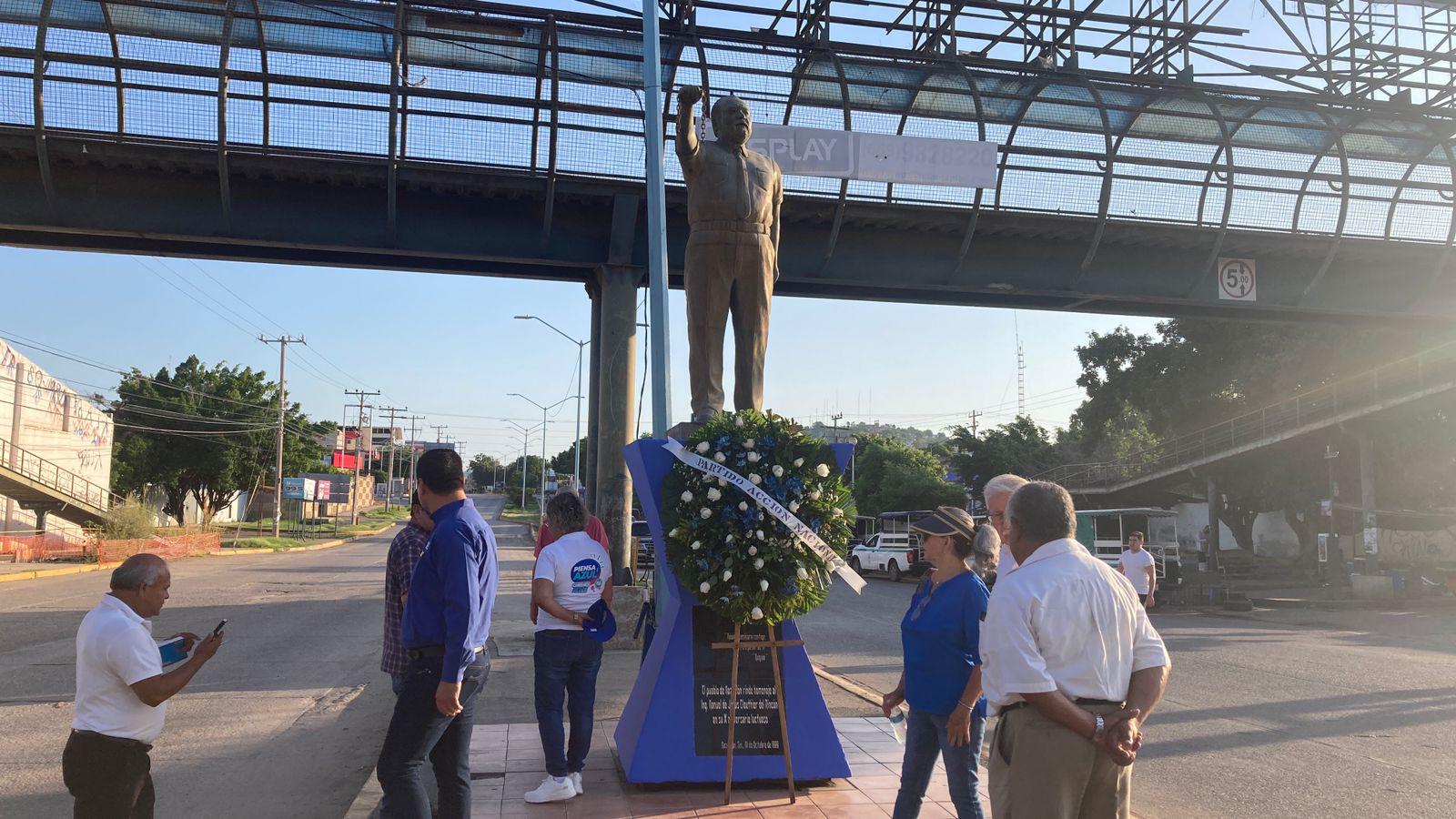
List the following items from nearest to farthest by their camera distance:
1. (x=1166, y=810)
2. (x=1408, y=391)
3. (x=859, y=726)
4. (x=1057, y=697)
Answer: (x=1057, y=697), (x=1166, y=810), (x=859, y=726), (x=1408, y=391)

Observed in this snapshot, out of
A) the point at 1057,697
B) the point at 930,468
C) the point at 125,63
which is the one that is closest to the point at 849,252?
the point at 125,63

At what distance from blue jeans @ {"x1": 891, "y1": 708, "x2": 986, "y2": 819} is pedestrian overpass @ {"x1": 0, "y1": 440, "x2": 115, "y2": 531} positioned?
33156 millimetres

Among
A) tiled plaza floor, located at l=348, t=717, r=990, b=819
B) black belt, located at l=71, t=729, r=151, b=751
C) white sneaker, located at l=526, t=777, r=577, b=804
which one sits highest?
black belt, located at l=71, t=729, r=151, b=751

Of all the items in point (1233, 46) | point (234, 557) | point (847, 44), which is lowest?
point (234, 557)

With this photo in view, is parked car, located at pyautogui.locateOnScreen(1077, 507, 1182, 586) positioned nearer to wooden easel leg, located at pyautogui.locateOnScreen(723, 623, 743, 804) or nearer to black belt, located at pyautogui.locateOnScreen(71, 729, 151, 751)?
wooden easel leg, located at pyautogui.locateOnScreen(723, 623, 743, 804)

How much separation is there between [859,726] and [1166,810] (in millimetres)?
2578

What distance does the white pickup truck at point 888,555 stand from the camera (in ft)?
114

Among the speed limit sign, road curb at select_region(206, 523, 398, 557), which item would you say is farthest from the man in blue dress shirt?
road curb at select_region(206, 523, 398, 557)

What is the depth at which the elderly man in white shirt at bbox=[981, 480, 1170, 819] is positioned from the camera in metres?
2.94

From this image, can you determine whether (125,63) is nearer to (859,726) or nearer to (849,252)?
(849,252)

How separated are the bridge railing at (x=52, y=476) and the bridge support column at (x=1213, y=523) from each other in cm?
3951

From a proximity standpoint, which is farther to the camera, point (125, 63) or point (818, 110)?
point (818, 110)

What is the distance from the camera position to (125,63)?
12.2 meters

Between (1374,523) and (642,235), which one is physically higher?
(642,235)
